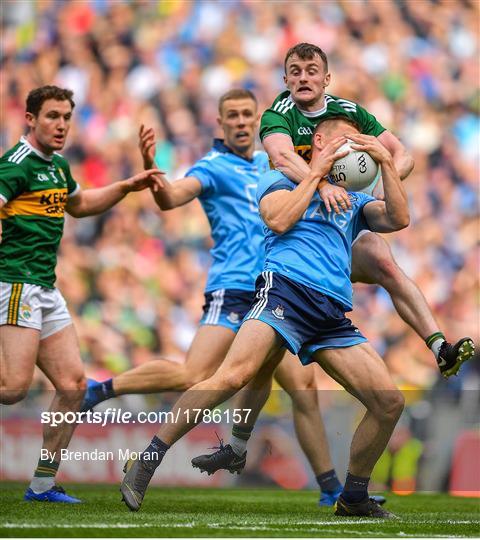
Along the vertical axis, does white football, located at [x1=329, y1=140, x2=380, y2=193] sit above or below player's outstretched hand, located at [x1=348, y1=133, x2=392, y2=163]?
below

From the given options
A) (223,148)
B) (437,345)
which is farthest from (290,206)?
(223,148)

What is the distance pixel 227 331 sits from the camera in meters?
7.74

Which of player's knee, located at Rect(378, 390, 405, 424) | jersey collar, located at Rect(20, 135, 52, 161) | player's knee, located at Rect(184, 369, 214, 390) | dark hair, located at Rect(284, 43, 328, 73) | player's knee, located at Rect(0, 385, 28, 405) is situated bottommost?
player's knee, located at Rect(0, 385, 28, 405)

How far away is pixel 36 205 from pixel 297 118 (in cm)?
189

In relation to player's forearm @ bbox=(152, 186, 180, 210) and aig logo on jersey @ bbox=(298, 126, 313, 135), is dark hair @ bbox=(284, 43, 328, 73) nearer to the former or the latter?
aig logo on jersey @ bbox=(298, 126, 313, 135)

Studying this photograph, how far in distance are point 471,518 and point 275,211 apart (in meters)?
2.33

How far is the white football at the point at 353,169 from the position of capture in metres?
5.89

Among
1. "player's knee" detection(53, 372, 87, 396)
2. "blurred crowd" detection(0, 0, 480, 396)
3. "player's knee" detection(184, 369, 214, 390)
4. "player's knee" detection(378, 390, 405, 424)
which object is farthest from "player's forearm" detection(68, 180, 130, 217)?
"blurred crowd" detection(0, 0, 480, 396)

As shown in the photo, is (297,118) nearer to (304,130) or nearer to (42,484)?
(304,130)

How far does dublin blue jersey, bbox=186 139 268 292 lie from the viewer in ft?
26.1

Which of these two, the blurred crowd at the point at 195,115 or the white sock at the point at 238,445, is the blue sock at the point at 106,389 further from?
the blurred crowd at the point at 195,115

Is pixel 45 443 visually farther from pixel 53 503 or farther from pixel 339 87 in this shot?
pixel 339 87

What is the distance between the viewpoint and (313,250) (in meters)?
5.95

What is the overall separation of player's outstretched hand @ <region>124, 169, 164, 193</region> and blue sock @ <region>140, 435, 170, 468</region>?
220 cm
